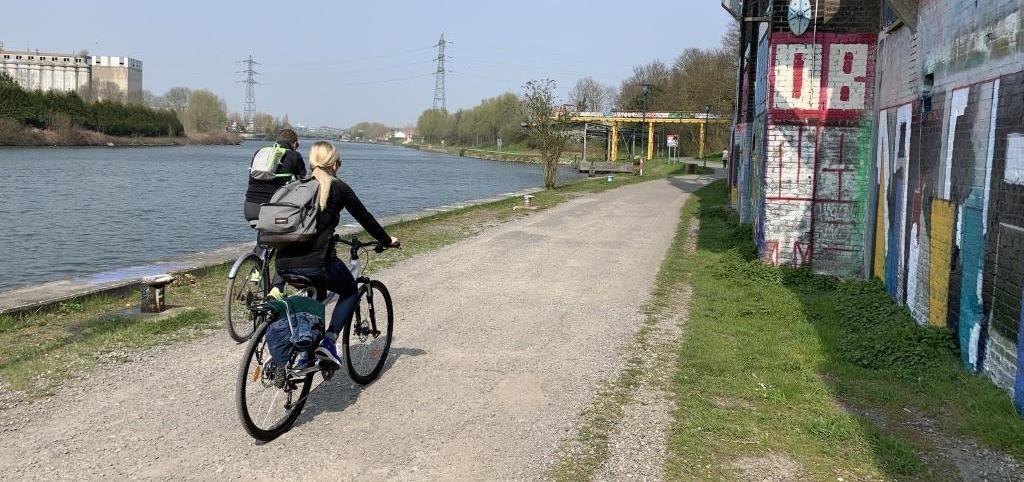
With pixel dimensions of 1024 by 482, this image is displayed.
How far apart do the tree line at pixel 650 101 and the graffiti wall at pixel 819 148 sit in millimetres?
20109

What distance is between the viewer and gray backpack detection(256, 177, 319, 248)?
182 inches

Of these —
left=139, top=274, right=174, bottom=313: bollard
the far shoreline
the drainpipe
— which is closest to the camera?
left=139, top=274, right=174, bottom=313: bollard

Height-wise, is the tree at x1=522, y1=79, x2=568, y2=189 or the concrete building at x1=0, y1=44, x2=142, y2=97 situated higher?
the concrete building at x1=0, y1=44, x2=142, y2=97

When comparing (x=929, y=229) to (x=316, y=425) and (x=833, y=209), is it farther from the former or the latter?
(x=316, y=425)

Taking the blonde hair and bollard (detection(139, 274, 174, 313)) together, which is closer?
the blonde hair

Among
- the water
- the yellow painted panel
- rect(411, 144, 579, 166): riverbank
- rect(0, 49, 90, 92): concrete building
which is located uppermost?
rect(0, 49, 90, 92): concrete building

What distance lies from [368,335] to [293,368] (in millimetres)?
1046

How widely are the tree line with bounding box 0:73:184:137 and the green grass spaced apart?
92.9 m

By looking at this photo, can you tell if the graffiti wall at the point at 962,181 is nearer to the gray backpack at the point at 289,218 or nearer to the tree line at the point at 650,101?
the gray backpack at the point at 289,218

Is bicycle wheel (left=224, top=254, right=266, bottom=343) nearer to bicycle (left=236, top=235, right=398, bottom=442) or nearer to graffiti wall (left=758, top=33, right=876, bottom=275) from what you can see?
bicycle (left=236, top=235, right=398, bottom=442)

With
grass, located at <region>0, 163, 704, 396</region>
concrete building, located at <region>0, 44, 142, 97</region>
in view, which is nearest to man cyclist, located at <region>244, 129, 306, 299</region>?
grass, located at <region>0, 163, 704, 396</region>

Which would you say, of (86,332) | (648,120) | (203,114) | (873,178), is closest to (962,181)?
(873,178)

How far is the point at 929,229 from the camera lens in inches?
287

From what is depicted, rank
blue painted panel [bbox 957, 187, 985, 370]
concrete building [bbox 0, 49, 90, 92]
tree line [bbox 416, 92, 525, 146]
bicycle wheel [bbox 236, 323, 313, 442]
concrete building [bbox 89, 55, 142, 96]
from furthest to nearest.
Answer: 1. concrete building [bbox 89, 55, 142, 96]
2. concrete building [bbox 0, 49, 90, 92]
3. tree line [bbox 416, 92, 525, 146]
4. blue painted panel [bbox 957, 187, 985, 370]
5. bicycle wheel [bbox 236, 323, 313, 442]
